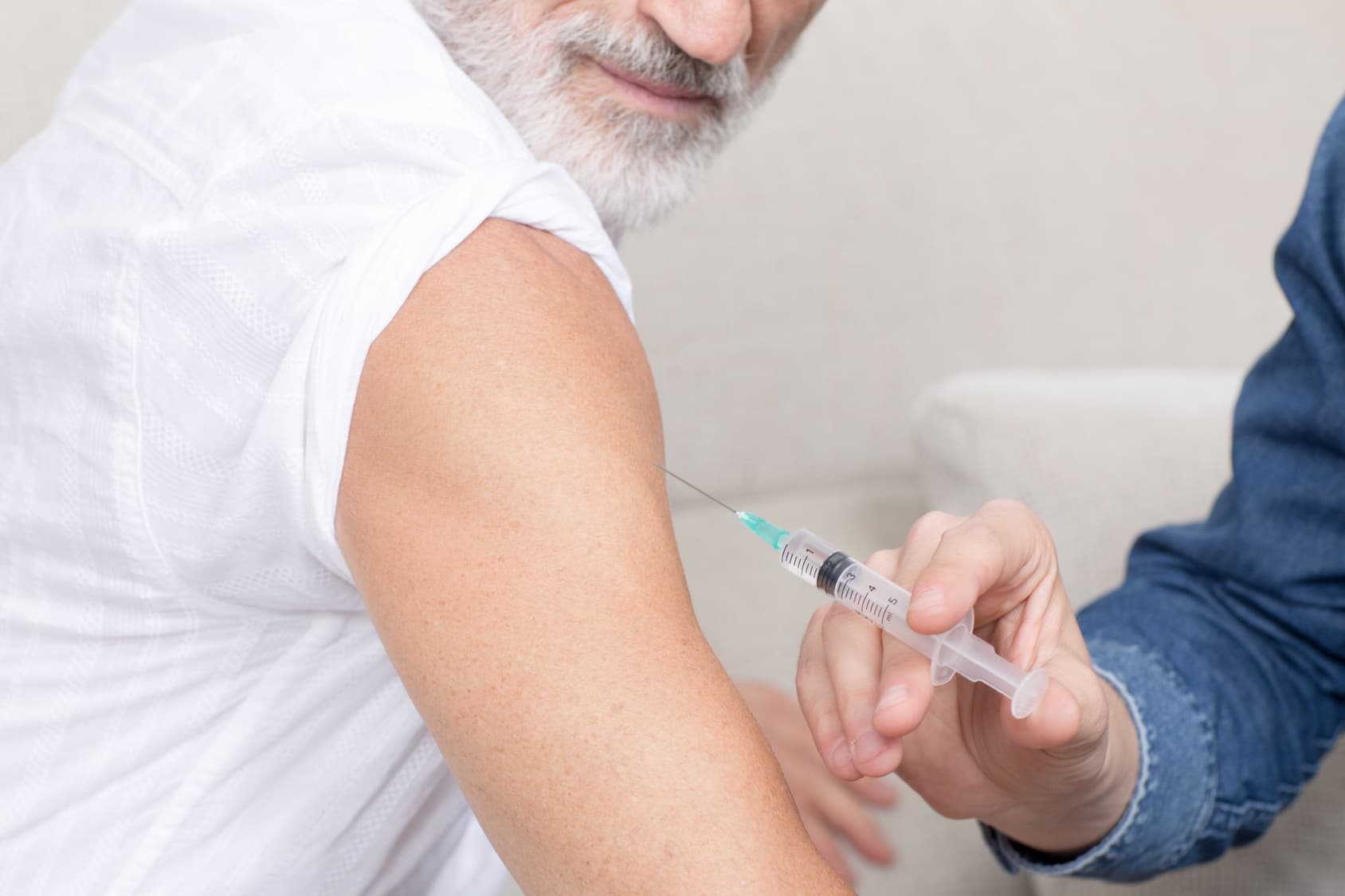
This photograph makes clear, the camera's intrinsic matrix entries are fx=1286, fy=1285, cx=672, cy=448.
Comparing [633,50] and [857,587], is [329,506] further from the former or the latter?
[633,50]

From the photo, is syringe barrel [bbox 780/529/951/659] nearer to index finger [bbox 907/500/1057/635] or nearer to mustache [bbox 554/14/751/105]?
index finger [bbox 907/500/1057/635]

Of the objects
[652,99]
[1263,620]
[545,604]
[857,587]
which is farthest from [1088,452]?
[545,604]

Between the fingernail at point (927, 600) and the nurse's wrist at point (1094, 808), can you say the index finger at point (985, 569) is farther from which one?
the nurse's wrist at point (1094, 808)

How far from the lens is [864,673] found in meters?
0.65

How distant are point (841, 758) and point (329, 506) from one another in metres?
0.27

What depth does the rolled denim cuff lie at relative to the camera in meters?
0.89

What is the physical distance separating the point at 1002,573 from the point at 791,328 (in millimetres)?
1025

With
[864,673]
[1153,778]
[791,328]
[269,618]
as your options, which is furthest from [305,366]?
[791,328]

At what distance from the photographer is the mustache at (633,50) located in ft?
3.00

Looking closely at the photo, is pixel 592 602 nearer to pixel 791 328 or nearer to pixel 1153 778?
pixel 1153 778

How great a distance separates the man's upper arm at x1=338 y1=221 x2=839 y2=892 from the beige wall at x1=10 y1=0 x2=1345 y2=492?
963 millimetres

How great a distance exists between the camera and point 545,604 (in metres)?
0.54

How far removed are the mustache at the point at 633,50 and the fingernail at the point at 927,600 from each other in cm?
51

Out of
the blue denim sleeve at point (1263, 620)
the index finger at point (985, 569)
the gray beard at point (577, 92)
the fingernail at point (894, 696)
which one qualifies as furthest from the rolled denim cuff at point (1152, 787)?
the gray beard at point (577, 92)
